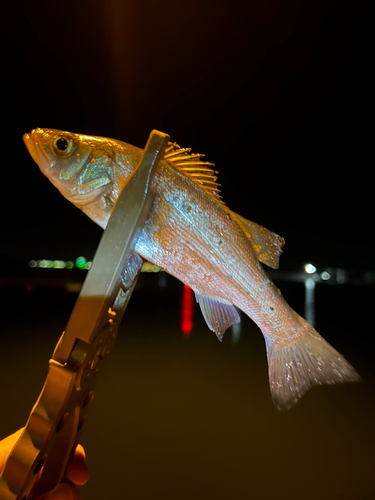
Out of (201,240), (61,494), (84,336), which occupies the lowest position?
(61,494)

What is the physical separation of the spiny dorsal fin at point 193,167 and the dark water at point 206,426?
134 cm

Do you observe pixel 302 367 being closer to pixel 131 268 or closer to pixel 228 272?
pixel 228 272

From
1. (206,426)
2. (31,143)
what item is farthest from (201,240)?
(206,426)

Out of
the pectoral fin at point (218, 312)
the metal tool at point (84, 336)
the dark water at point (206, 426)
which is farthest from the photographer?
the dark water at point (206, 426)

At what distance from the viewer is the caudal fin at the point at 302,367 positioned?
809 mm

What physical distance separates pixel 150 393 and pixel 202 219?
1.89 m

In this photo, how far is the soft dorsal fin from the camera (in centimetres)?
91

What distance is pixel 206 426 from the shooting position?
188 cm

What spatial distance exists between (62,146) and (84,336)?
0.45 metres

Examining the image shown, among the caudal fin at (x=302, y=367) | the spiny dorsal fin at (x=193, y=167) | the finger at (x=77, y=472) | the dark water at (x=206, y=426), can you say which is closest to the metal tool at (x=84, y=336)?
the spiny dorsal fin at (x=193, y=167)

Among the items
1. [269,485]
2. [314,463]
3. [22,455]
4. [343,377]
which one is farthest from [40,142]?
[314,463]

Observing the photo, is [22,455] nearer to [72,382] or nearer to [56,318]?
[72,382]

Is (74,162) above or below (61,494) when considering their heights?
above

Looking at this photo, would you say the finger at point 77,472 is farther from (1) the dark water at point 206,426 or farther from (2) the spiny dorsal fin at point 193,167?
(2) the spiny dorsal fin at point 193,167
